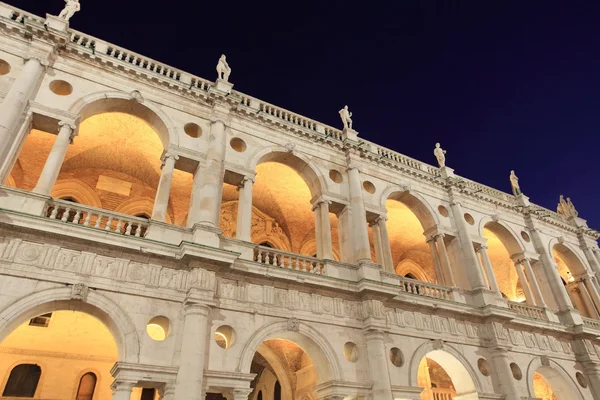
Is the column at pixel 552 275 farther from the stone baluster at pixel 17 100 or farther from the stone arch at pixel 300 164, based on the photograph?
the stone baluster at pixel 17 100

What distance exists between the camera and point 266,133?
16.3 m

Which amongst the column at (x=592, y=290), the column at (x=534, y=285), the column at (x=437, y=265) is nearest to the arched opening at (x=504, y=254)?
the column at (x=534, y=285)

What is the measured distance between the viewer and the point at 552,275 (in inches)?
808

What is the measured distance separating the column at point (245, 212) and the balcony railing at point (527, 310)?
11668 millimetres

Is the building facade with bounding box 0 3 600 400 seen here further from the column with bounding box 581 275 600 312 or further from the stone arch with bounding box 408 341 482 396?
the column with bounding box 581 275 600 312

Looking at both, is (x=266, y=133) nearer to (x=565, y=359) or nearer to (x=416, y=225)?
(x=416, y=225)

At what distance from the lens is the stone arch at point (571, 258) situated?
75.3 feet

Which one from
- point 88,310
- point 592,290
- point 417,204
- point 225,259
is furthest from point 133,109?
point 592,290

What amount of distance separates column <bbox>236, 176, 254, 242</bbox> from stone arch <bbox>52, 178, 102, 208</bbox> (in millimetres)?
6766

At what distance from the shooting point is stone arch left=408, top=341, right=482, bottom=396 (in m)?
14.4

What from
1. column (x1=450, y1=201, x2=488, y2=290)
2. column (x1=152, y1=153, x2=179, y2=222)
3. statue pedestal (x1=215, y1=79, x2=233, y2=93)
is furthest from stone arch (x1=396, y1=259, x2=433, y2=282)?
column (x1=152, y1=153, x2=179, y2=222)

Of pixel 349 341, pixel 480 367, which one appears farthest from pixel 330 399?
pixel 480 367

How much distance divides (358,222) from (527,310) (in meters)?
8.93

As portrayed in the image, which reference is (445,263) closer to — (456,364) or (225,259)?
(456,364)
